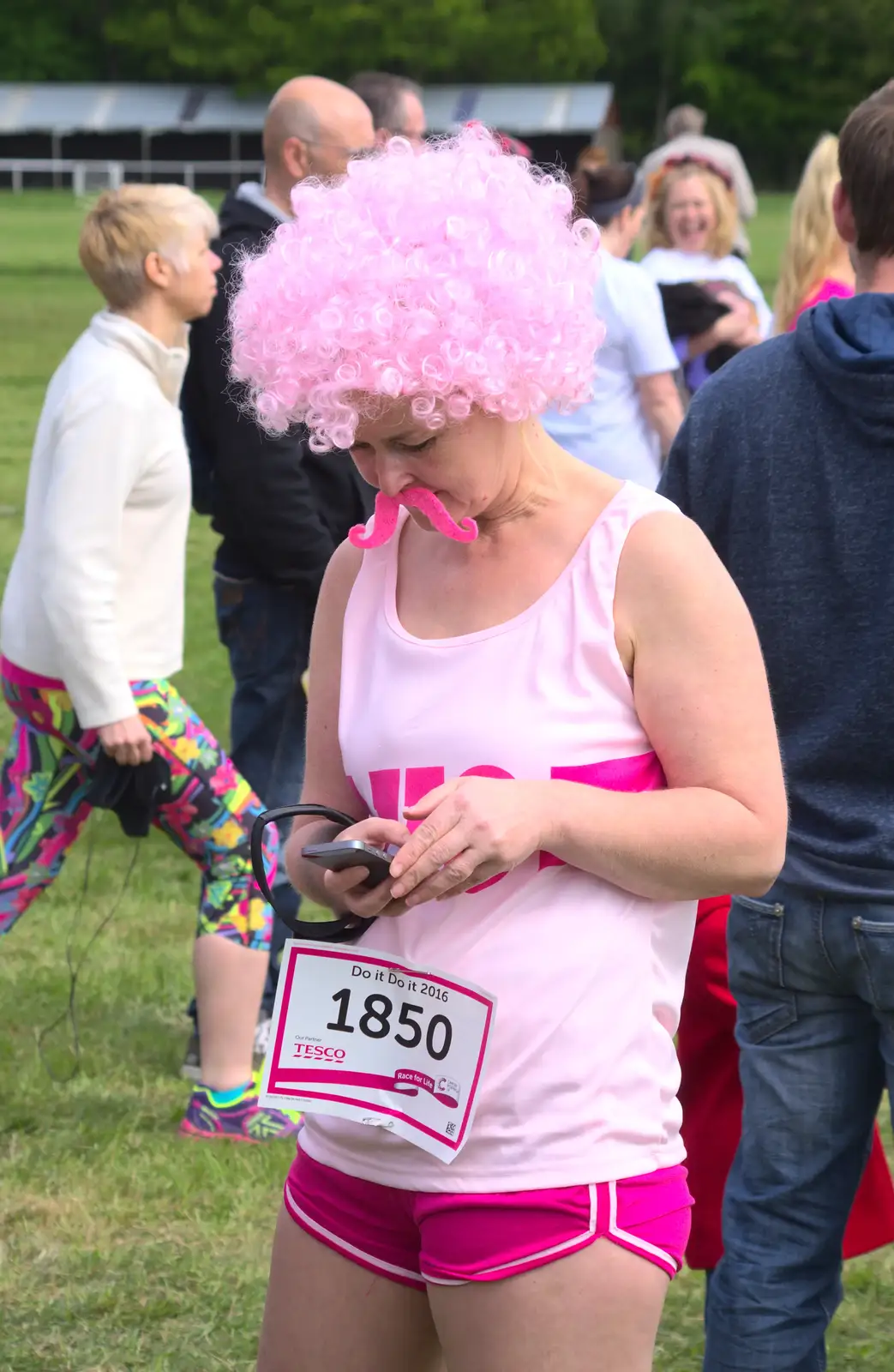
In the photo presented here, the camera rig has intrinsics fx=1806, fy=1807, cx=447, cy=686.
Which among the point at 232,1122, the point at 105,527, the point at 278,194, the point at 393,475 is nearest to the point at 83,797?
the point at 105,527

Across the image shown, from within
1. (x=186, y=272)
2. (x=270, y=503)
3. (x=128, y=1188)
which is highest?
(x=186, y=272)

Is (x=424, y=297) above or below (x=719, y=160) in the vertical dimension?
below

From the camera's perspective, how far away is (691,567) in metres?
1.90

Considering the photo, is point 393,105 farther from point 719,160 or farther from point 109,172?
point 109,172

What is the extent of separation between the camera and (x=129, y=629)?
13.2 ft

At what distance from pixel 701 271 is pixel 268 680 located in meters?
3.30

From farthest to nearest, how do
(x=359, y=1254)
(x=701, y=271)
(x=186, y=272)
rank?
(x=701, y=271) → (x=186, y=272) → (x=359, y=1254)

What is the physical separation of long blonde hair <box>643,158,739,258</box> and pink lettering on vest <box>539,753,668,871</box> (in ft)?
18.4

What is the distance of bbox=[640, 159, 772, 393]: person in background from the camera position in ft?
21.7

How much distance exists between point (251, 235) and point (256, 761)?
1348mm

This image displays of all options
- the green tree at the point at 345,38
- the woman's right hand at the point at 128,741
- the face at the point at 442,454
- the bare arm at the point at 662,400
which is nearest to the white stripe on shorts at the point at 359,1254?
the face at the point at 442,454

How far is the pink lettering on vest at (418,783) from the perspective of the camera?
1.97 metres

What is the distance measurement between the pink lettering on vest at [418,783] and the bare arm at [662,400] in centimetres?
399

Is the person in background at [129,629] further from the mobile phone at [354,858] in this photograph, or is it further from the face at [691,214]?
the face at [691,214]
